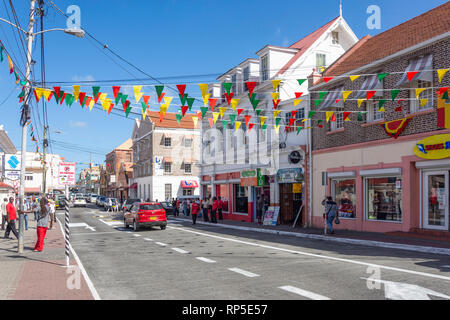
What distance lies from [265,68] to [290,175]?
772 cm

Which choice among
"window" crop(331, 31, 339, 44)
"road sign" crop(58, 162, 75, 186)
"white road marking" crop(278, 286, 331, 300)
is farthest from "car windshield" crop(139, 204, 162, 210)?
"window" crop(331, 31, 339, 44)

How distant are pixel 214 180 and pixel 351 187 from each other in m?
15.6

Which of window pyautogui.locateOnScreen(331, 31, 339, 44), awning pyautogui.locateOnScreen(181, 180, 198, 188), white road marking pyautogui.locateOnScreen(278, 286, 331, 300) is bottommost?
white road marking pyautogui.locateOnScreen(278, 286, 331, 300)

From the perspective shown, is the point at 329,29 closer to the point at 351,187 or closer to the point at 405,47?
the point at 405,47

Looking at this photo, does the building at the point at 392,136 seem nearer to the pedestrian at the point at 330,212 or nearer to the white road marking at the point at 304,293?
the pedestrian at the point at 330,212

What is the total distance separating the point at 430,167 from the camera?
14.9 m

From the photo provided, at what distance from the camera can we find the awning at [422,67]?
48.2ft

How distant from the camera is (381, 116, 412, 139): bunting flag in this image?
621 inches

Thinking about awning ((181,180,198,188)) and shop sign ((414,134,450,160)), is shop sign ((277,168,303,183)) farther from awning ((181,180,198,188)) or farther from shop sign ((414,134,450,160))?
awning ((181,180,198,188))

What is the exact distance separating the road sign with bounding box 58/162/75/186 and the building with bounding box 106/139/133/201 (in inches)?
1895

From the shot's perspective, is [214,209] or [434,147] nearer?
[434,147]

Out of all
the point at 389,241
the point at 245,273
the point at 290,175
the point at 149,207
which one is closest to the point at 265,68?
the point at 290,175

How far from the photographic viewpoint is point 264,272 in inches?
355

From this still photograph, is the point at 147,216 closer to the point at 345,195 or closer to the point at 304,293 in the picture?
the point at 345,195
